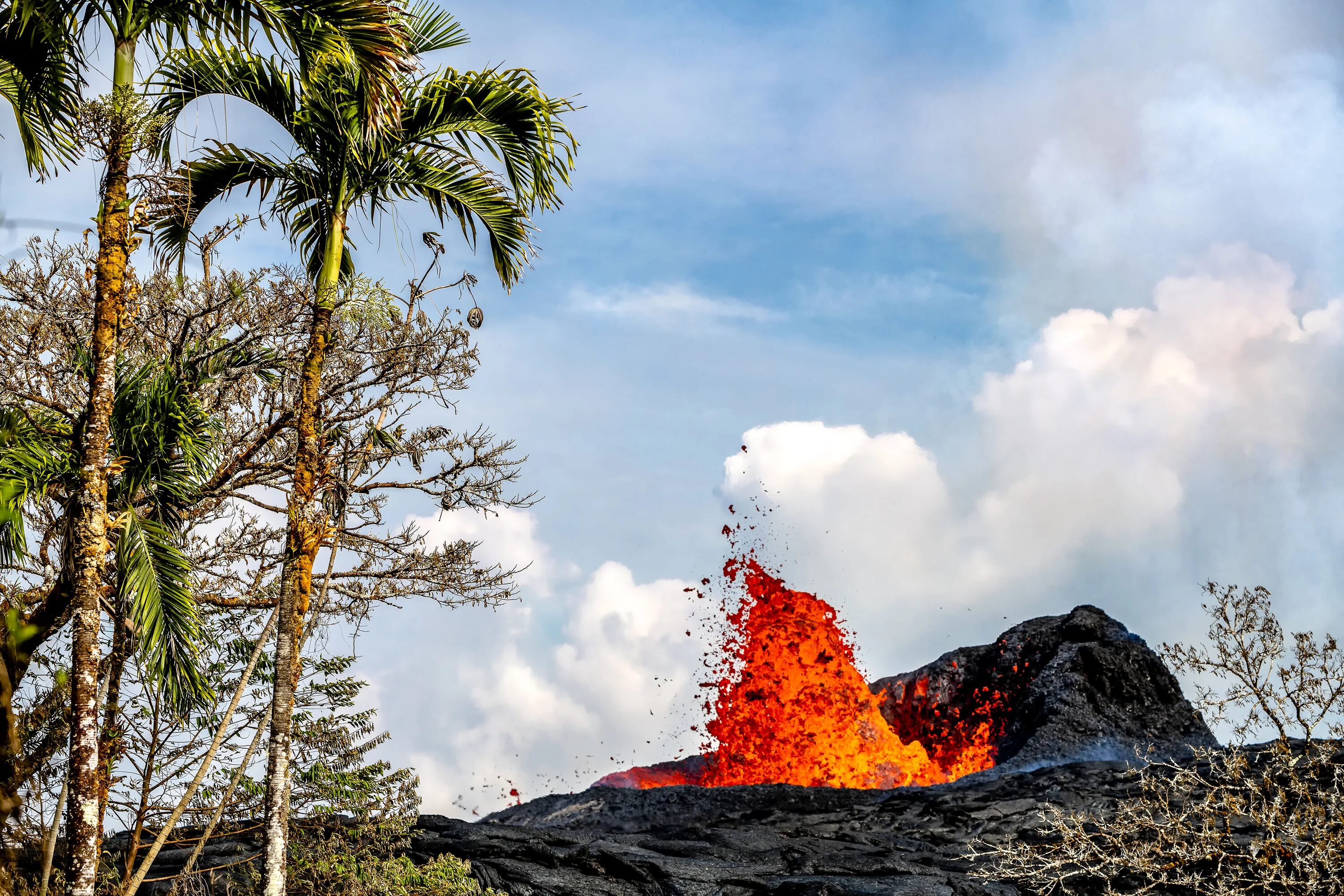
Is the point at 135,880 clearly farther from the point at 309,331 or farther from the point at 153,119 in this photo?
the point at 153,119

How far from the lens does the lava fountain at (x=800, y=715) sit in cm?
1980

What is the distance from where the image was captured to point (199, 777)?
936 centimetres

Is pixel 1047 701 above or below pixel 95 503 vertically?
below

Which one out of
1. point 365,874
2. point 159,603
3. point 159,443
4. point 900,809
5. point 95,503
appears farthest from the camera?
point 900,809

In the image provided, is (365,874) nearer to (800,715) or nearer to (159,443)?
(159,443)

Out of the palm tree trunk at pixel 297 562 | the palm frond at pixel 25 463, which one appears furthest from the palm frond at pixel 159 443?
the palm tree trunk at pixel 297 562

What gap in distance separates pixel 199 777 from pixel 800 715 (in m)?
13.0

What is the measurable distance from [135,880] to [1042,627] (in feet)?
61.4

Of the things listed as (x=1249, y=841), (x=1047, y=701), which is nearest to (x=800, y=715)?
(x=1047, y=701)

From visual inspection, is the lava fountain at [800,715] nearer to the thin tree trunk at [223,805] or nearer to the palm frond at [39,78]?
the thin tree trunk at [223,805]

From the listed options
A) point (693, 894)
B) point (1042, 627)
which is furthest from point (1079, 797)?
point (1042, 627)

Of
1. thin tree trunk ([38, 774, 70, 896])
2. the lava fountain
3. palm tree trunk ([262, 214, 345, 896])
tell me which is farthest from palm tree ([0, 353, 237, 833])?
the lava fountain

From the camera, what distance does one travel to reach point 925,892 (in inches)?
400

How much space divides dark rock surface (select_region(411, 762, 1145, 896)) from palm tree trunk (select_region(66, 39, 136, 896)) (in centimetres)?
426
